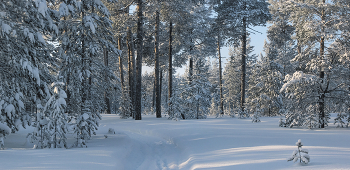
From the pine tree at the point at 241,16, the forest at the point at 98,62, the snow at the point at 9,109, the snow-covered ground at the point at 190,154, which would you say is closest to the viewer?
the snow-covered ground at the point at 190,154

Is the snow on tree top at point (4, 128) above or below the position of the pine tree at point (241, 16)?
below

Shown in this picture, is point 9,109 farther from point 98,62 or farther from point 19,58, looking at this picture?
point 98,62

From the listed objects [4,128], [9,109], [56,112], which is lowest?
[4,128]

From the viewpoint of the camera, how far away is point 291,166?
448 centimetres

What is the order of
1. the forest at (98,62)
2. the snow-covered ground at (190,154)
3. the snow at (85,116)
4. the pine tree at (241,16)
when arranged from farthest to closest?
1. the pine tree at (241,16)
2. the snow at (85,116)
3. the forest at (98,62)
4. the snow-covered ground at (190,154)

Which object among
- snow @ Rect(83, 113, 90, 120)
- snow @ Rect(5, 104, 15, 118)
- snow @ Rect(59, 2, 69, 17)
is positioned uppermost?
snow @ Rect(59, 2, 69, 17)

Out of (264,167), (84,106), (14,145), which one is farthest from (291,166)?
(14,145)

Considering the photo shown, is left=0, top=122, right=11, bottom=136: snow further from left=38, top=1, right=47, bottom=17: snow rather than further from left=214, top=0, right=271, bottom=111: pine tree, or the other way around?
left=214, top=0, right=271, bottom=111: pine tree

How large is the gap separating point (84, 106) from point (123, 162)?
111 inches

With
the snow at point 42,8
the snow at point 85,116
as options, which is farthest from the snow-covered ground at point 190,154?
the snow at point 42,8

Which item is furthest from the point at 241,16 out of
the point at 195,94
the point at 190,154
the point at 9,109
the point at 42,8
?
the point at 9,109

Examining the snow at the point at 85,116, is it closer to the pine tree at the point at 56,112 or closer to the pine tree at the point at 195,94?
the pine tree at the point at 56,112

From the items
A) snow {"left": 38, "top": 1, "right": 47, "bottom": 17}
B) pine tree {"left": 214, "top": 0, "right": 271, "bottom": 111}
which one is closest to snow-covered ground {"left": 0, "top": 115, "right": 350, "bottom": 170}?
snow {"left": 38, "top": 1, "right": 47, "bottom": 17}

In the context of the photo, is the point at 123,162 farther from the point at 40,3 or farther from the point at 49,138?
the point at 40,3
